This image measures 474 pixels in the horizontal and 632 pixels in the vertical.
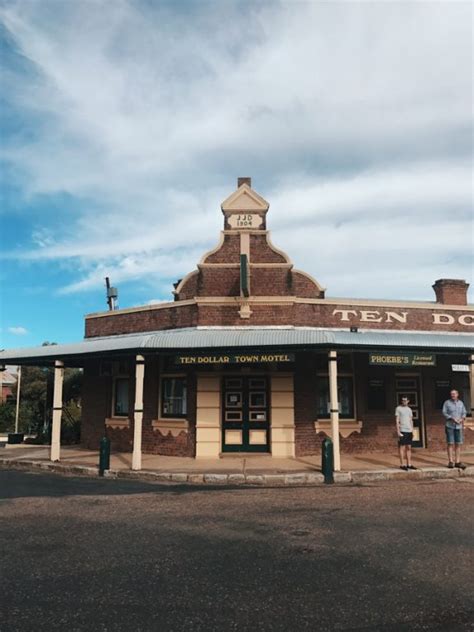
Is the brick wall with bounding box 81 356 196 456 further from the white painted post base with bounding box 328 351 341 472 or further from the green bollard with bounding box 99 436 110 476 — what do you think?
the white painted post base with bounding box 328 351 341 472

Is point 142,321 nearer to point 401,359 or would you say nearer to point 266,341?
point 266,341

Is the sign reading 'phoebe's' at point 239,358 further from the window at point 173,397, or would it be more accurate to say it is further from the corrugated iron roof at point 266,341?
the window at point 173,397

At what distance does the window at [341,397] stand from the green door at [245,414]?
152cm

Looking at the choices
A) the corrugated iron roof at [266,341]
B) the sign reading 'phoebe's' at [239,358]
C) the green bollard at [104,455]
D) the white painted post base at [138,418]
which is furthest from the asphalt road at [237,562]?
the corrugated iron roof at [266,341]

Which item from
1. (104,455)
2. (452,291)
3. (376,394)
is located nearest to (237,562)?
(104,455)

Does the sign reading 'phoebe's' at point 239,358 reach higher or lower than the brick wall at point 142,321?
lower

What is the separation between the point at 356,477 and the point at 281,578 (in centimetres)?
660

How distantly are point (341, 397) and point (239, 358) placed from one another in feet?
12.6

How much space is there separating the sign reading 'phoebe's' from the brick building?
15 cm

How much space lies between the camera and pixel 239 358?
500 inches

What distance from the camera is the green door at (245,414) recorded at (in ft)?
46.6

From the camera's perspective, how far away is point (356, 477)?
37.2 ft

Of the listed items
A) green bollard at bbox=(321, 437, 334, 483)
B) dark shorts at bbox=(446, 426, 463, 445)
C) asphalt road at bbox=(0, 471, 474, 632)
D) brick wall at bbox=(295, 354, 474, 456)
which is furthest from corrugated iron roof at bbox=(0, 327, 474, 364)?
asphalt road at bbox=(0, 471, 474, 632)

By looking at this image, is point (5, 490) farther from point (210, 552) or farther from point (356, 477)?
point (356, 477)
